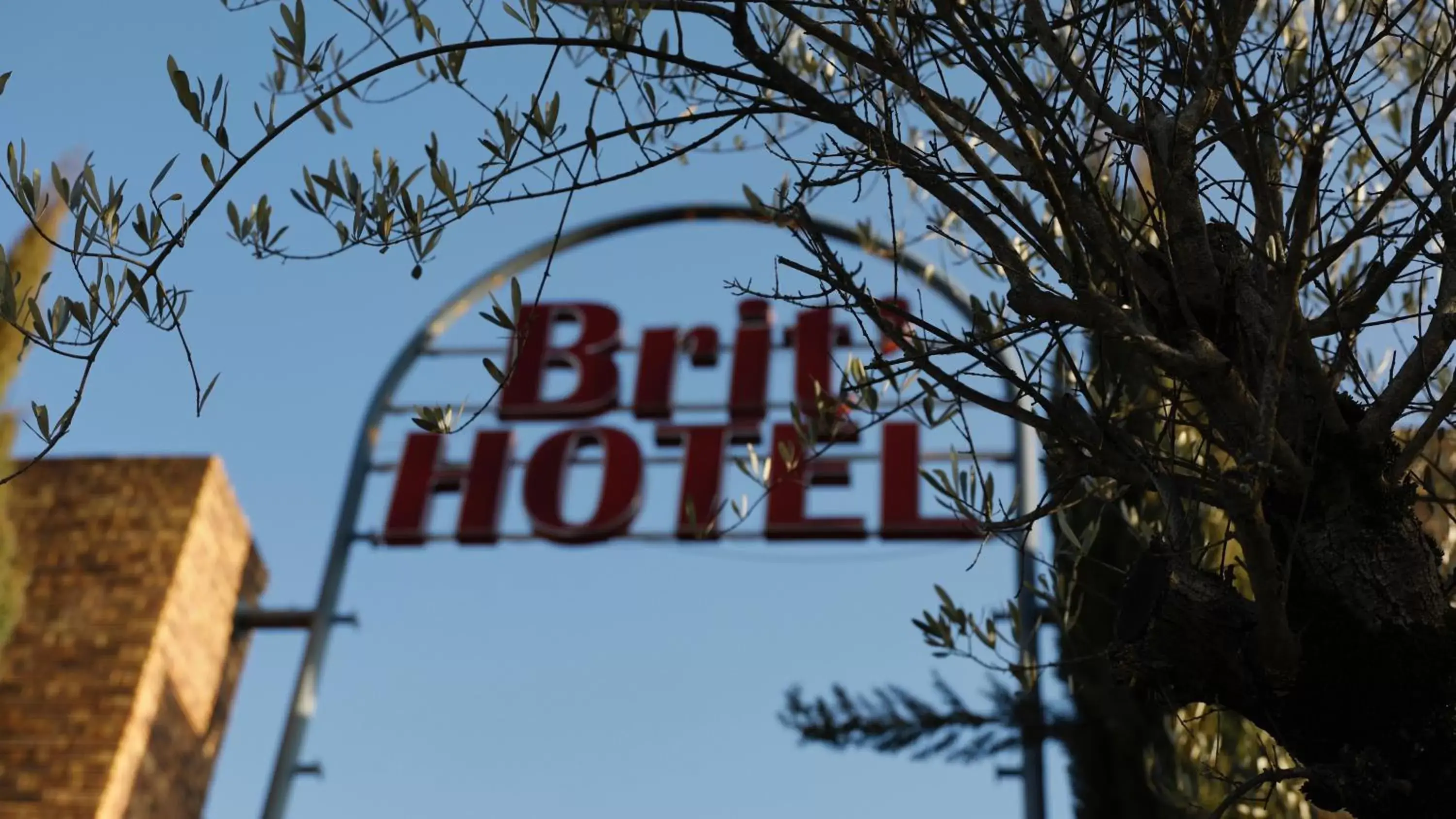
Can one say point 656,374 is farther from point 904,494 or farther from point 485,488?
point 904,494

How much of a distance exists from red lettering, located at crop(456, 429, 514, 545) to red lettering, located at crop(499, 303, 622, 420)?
318 mm

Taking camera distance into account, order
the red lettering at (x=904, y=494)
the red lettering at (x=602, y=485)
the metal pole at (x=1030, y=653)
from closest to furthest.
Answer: the metal pole at (x=1030, y=653)
the red lettering at (x=904, y=494)
the red lettering at (x=602, y=485)

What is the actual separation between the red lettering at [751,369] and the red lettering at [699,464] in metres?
0.23

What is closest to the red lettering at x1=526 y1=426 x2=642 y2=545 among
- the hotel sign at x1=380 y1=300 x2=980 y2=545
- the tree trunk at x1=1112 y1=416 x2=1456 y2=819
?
the hotel sign at x1=380 y1=300 x2=980 y2=545

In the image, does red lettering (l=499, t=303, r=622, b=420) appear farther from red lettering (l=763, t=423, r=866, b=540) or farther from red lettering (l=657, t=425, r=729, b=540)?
red lettering (l=763, t=423, r=866, b=540)

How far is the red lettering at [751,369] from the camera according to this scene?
42.0 ft

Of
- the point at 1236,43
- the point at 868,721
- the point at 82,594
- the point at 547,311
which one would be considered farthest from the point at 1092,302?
the point at 547,311

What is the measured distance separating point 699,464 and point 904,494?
5.99 ft

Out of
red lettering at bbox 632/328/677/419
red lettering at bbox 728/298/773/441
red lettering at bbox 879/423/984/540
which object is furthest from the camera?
red lettering at bbox 632/328/677/419

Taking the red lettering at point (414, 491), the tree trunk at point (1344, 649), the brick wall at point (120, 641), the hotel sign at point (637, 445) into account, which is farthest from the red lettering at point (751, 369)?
the tree trunk at point (1344, 649)

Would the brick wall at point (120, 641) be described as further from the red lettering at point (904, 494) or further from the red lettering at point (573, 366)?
→ the red lettering at point (904, 494)

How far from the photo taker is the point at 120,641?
32.2 feet

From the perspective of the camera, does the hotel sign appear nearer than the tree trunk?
No

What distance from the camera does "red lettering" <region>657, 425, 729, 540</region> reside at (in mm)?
11906
